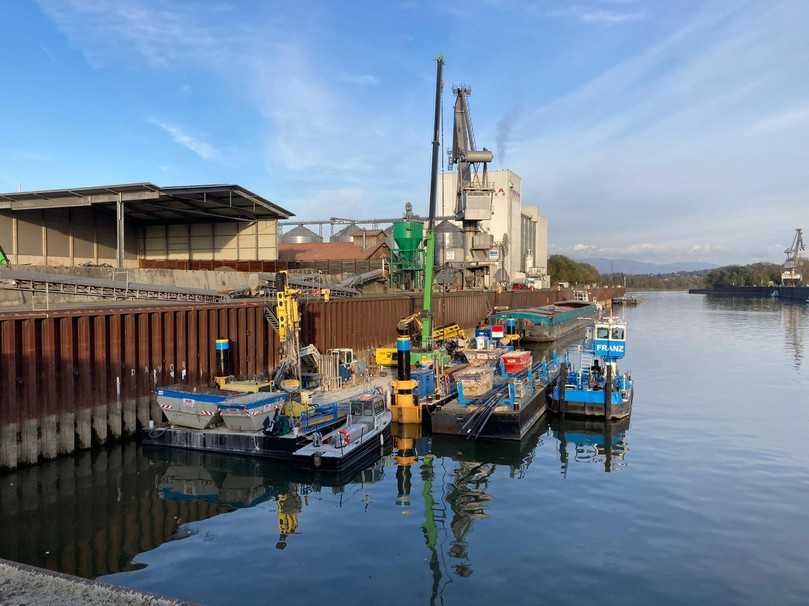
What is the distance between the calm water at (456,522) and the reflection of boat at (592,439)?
0.16 m

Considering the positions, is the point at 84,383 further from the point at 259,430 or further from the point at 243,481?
the point at 243,481

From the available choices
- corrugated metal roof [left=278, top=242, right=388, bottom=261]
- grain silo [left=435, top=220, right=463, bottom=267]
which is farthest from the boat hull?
grain silo [left=435, top=220, right=463, bottom=267]

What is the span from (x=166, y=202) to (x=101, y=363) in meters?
35.8

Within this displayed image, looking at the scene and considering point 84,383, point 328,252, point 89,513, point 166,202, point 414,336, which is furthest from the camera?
point 328,252

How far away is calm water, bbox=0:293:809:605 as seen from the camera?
13195 mm

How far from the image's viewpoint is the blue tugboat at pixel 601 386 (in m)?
28.8

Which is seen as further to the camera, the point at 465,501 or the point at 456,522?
the point at 465,501

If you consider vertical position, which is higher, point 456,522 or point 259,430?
point 259,430

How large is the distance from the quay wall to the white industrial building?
96.2 meters

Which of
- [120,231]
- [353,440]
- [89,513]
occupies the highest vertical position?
[120,231]

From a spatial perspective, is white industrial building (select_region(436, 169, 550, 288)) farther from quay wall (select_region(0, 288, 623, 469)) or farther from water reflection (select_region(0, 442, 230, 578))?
water reflection (select_region(0, 442, 230, 578))

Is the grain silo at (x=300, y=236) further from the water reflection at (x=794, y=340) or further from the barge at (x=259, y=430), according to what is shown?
the barge at (x=259, y=430)

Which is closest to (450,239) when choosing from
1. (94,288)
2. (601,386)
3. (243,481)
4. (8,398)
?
(94,288)

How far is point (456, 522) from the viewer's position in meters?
16.9
